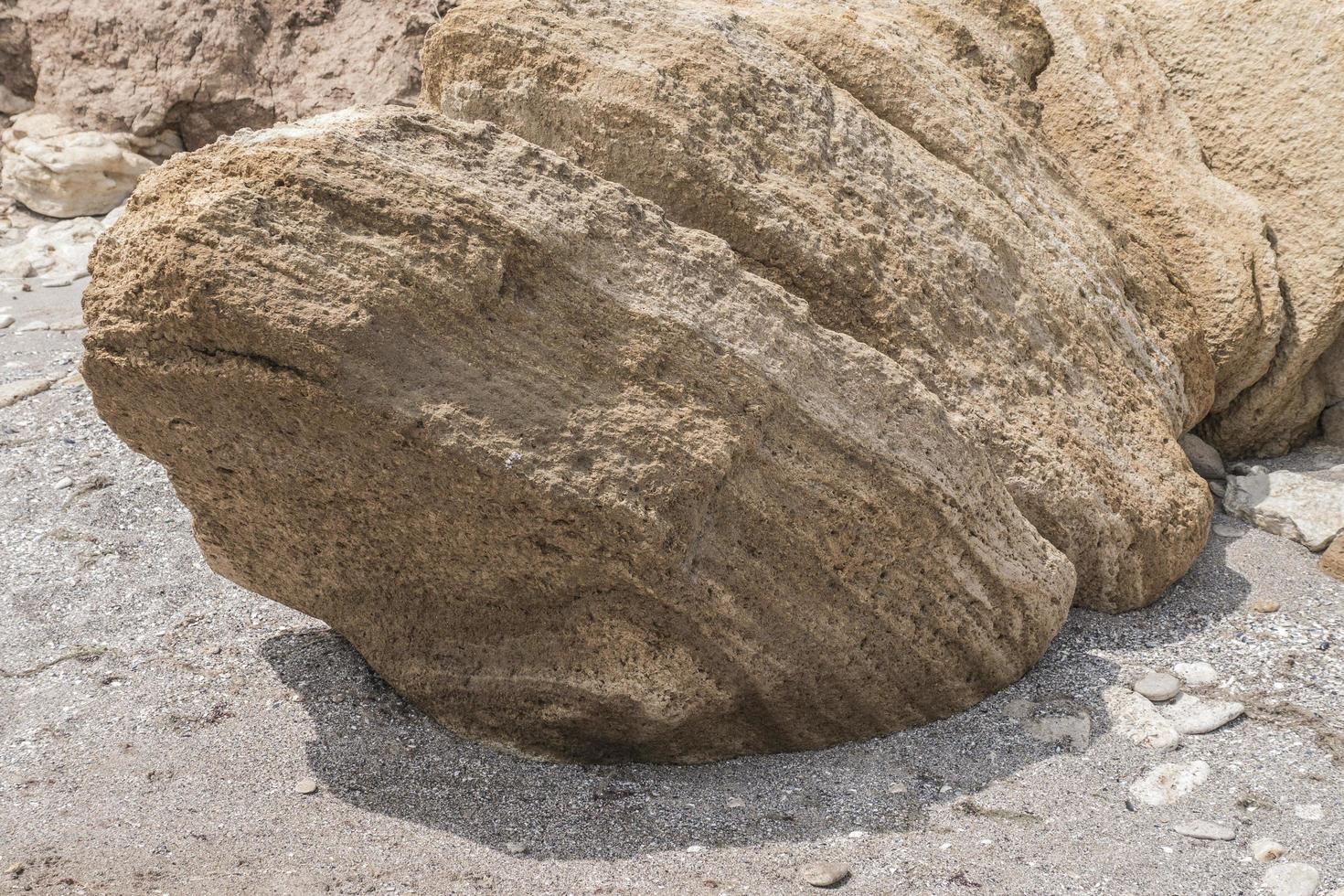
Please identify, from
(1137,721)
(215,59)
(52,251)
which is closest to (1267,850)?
(1137,721)

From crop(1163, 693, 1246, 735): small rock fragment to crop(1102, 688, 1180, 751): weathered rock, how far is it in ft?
0.12

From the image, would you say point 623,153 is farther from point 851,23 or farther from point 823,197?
point 851,23

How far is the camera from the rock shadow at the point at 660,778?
3.06 m

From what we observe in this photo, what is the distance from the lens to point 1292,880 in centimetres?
278

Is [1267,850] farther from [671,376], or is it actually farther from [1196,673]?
[671,376]

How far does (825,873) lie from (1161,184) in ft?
9.21

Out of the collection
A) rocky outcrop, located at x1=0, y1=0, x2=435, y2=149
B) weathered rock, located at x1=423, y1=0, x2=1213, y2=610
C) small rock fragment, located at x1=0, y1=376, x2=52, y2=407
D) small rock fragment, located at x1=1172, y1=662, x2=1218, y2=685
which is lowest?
small rock fragment, located at x1=0, y1=376, x2=52, y2=407

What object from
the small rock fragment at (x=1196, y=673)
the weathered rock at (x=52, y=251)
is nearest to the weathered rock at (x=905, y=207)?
the small rock fragment at (x=1196, y=673)

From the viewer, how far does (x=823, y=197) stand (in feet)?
11.1

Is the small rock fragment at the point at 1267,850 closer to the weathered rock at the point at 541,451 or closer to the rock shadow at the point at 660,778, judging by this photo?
the rock shadow at the point at 660,778

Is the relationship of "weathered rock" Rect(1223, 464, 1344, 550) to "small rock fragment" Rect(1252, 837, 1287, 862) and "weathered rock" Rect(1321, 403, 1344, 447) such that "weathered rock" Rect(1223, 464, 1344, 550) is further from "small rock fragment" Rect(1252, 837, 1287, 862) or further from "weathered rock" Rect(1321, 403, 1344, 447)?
"small rock fragment" Rect(1252, 837, 1287, 862)

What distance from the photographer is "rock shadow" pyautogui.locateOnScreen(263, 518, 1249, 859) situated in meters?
3.06

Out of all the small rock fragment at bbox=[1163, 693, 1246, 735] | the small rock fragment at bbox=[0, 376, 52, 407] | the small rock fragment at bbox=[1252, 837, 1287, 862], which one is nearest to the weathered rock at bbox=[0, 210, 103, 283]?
the small rock fragment at bbox=[0, 376, 52, 407]

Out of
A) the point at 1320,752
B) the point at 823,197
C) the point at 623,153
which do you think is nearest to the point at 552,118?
the point at 623,153
